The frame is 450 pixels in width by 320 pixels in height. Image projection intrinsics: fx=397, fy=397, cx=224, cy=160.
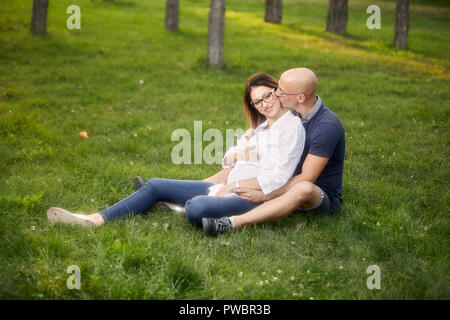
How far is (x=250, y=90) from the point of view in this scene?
435 cm

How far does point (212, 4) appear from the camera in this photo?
380 inches

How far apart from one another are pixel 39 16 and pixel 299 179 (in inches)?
444

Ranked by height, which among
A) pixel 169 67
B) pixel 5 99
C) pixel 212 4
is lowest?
pixel 5 99

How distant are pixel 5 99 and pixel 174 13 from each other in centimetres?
822

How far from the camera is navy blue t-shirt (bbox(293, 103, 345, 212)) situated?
12.5ft

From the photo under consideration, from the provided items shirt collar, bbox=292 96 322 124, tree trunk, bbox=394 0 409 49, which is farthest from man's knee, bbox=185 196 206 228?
tree trunk, bbox=394 0 409 49

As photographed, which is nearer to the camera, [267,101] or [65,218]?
[65,218]

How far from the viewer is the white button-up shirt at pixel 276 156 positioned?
3.89 m

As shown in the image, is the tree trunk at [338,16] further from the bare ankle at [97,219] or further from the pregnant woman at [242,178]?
the bare ankle at [97,219]

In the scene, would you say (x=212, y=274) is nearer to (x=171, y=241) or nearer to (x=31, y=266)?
(x=171, y=241)

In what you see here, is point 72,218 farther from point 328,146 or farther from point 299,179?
point 328,146

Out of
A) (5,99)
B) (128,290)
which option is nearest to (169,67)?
(5,99)
